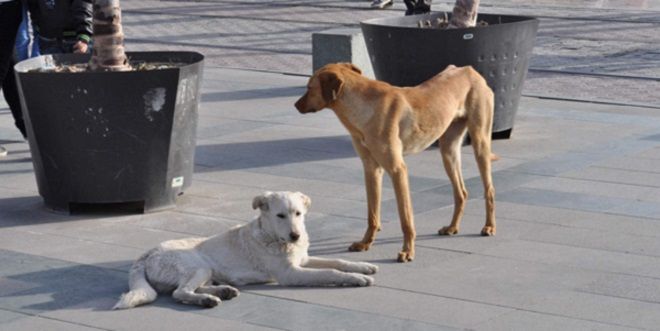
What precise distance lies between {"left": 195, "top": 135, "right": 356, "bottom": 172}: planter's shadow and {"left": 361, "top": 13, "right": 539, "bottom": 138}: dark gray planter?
77 centimetres

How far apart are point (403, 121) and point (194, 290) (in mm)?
1741

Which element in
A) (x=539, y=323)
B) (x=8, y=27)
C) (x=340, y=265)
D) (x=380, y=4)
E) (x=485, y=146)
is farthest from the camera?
(x=380, y=4)

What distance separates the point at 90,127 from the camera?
28.5ft

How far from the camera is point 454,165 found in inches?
327

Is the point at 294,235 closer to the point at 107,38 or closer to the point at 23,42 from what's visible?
the point at 107,38

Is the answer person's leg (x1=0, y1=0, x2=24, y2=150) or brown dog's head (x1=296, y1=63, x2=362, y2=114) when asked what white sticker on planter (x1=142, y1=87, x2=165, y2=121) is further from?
person's leg (x1=0, y1=0, x2=24, y2=150)

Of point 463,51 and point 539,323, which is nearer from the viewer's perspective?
point 539,323

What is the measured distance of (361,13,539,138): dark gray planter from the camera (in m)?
10.7

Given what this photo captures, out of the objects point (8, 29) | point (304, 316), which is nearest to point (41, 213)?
point (8, 29)

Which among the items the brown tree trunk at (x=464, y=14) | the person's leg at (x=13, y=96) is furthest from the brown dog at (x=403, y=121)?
the person's leg at (x=13, y=96)

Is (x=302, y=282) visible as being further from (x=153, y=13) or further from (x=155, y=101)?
(x=153, y=13)

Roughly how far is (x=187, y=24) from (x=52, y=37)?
9338 mm

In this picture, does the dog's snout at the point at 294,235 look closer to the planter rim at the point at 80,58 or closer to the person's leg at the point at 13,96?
the planter rim at the point at 80,58

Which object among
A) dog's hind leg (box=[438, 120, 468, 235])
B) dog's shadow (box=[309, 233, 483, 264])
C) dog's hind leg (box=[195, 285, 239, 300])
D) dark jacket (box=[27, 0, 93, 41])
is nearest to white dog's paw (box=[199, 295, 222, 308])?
dog's hind leg (box=[195, 285, 239, 300])
